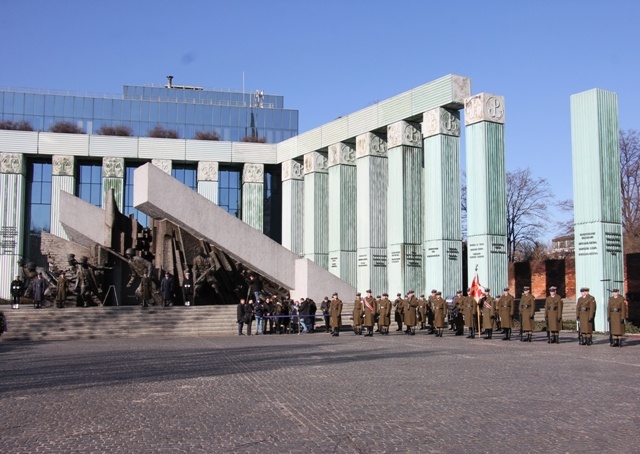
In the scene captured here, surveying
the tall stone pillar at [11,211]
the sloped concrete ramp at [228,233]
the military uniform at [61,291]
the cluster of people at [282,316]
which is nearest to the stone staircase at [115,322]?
the military uniform at [61,291]

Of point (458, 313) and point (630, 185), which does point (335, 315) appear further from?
point (630, 185)

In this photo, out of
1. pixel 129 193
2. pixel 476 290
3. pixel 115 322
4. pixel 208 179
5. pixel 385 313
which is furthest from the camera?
pixel 129 193

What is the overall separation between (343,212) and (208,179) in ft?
32.1

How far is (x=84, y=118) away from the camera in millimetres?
50438

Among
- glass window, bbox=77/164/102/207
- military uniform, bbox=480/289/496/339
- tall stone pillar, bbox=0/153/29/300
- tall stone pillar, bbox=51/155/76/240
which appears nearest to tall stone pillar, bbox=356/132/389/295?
military uniform, bbox=480/289/496/339

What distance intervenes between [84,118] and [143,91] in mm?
5552

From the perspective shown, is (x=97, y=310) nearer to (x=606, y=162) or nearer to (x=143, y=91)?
(x=606, y=162)

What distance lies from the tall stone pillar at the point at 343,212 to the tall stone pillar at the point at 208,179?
8319mm

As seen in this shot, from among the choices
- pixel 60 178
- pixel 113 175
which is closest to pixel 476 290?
pixel 113 175

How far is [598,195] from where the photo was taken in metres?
22.4

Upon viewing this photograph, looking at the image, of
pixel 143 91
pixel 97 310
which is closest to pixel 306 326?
pixel 97 310

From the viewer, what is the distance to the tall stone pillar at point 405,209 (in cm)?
3077

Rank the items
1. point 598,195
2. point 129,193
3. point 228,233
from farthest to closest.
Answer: point 129,193
point 228,233
point 598,195

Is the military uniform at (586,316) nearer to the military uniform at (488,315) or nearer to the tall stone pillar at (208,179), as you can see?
the military uniform at (488,315)
